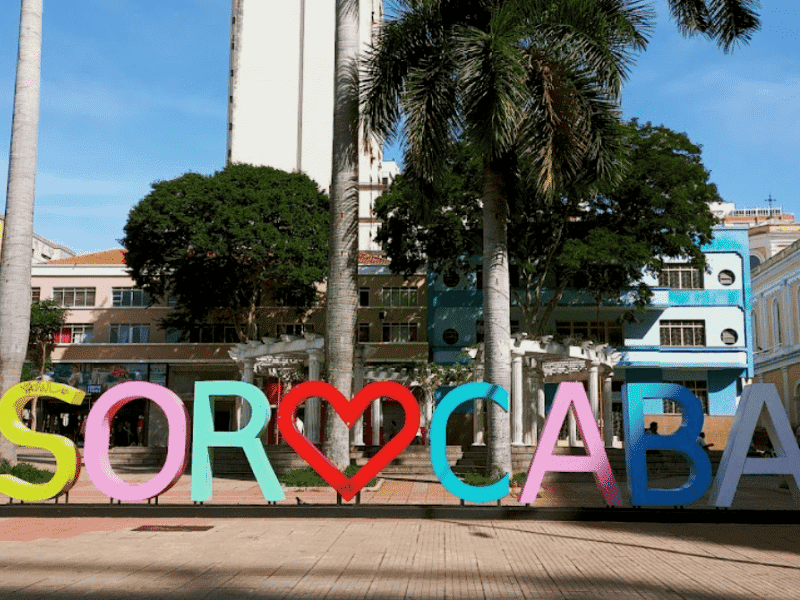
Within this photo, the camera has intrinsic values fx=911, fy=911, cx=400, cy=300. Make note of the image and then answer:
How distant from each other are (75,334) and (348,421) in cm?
4044

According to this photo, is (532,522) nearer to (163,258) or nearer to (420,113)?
(420,113)

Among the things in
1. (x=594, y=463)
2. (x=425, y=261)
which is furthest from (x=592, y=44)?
(x=425, y=261)

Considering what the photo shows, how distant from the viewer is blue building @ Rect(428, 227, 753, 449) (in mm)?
47406

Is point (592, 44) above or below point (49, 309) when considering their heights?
above

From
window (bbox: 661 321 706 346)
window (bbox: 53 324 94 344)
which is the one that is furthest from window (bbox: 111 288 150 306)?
window (bbox: 661 321 706 346)

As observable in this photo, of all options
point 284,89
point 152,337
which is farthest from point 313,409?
point 284,89

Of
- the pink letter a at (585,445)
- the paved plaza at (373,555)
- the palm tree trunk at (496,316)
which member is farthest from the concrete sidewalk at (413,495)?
the pink letter a at (585,445)

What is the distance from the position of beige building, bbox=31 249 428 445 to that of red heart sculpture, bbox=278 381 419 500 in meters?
32.4

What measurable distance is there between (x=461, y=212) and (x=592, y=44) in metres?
17.2

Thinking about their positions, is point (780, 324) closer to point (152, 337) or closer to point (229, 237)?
point (229, 237)

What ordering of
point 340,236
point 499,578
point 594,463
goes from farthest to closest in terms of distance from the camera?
point 340,236, point 594,463, point 499,578

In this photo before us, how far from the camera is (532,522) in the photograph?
15.1 m

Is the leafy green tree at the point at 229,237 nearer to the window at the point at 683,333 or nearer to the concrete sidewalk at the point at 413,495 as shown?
the window at the point at 683,333

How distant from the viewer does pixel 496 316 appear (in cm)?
1972
